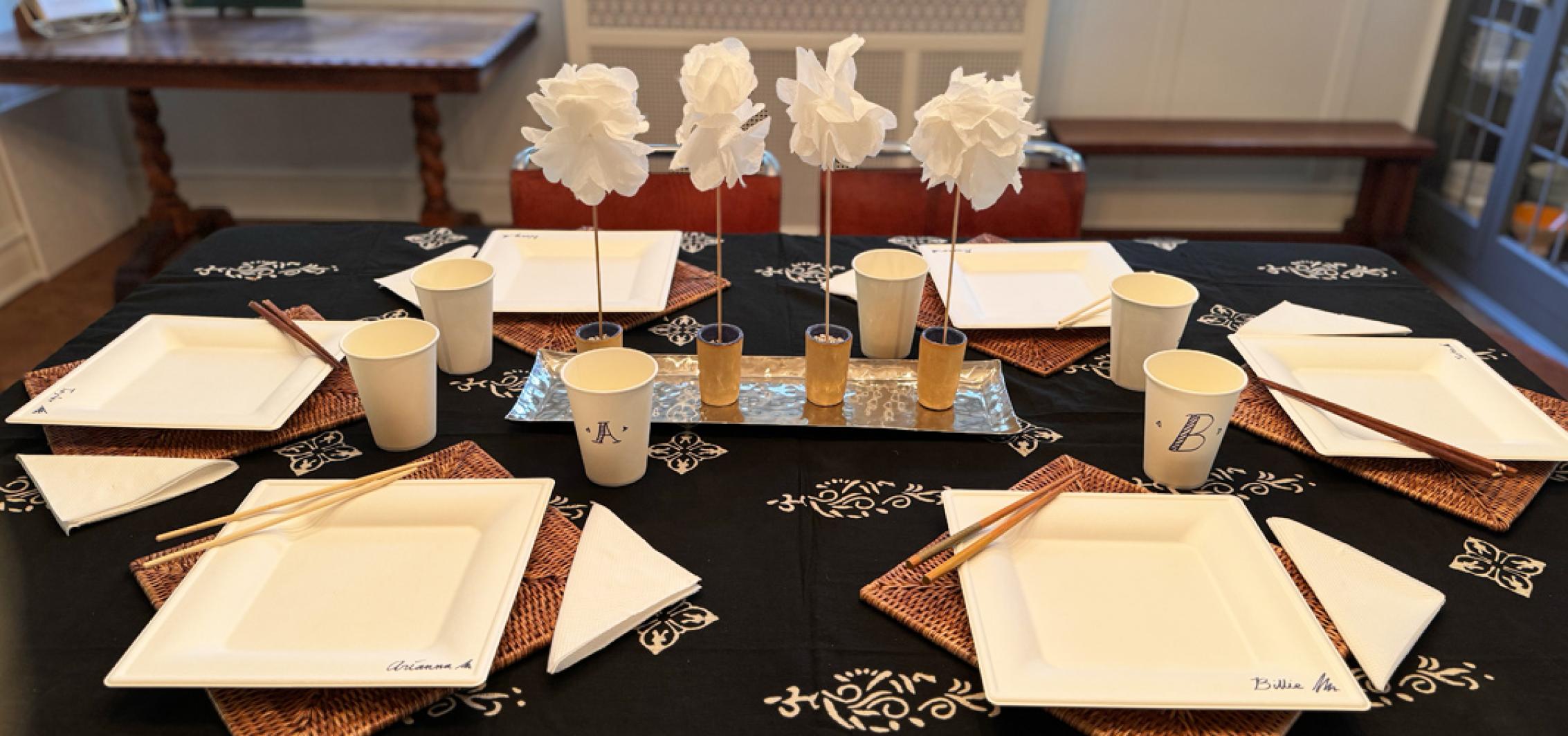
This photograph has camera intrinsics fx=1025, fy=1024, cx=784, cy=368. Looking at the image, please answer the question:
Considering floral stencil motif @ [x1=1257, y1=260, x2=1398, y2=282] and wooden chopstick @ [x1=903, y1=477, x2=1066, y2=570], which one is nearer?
wooden chopstick @ [x1=903, y1=477, x2=1066, y2=570]

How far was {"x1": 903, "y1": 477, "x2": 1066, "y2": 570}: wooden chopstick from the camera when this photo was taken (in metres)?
0.87

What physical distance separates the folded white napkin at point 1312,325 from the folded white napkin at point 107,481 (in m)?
1.18

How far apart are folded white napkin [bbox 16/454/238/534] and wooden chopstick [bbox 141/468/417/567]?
119 millimetres

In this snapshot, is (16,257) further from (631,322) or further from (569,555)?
(569,555)

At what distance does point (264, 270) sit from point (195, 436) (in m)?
0.50

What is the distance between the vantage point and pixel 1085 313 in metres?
1.31

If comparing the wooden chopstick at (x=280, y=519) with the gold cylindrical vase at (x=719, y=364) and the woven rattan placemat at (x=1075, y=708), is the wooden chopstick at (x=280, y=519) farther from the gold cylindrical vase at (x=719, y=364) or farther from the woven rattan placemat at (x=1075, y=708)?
the woven rattan placemat at (x=1075, y=708)

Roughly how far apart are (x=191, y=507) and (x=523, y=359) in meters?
0.40

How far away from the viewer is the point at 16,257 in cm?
300

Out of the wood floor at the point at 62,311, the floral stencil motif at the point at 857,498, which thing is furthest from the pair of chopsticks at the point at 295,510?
the wood floor at the point at 62,311

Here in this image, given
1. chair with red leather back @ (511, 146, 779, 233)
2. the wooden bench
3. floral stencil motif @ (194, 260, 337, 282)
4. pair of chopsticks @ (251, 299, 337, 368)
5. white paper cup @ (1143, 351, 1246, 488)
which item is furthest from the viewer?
the wooden bench

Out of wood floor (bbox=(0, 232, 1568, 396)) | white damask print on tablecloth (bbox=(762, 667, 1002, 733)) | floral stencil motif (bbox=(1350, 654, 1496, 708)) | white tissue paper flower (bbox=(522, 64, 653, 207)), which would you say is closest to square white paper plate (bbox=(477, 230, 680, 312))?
white tissue paper flower (bbox=(522, 64, 653, 207))

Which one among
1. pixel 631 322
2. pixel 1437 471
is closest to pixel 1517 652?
pixel 1437 471

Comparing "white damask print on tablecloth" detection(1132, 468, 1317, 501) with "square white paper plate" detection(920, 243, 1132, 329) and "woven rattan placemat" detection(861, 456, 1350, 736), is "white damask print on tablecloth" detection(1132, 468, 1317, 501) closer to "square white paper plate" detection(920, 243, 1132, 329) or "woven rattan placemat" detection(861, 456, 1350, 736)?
"woven rattan placemat" detection(861, 456, 1350, 736)
